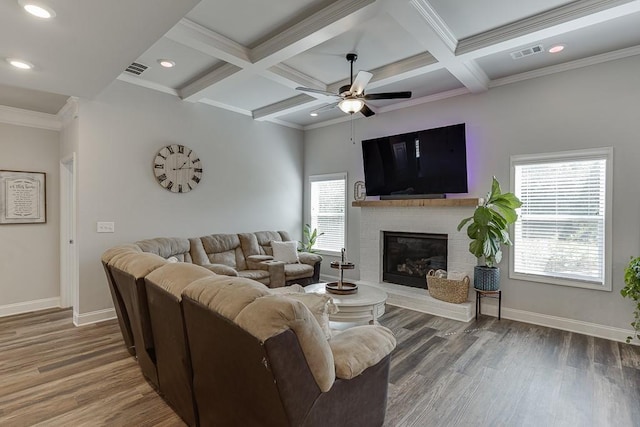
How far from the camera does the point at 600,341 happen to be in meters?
3.61

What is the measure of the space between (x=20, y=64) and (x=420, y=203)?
4.75m

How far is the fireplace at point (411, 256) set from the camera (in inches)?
195

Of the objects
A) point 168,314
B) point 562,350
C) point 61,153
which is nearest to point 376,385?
point 168,314

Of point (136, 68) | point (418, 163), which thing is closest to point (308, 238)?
point (418, 163)

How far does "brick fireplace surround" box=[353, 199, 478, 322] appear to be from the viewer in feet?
14.8

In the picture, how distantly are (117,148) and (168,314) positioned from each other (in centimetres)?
328

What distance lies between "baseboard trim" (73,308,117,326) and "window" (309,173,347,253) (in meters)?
3.70

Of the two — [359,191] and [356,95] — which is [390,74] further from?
[359,191]

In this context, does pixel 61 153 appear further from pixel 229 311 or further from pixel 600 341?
pixel 600 341

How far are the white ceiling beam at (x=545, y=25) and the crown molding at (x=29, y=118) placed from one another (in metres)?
5.41

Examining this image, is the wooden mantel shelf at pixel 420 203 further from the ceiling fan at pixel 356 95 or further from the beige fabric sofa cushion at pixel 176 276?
the beige fabric sofa cushion at pixel 176 276

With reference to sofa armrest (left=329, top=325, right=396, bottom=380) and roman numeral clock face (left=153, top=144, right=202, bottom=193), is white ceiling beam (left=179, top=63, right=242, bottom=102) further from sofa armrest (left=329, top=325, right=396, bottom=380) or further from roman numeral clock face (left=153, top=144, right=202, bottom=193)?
sofa armrest (left=329, top=325, right=396, bottom=380)

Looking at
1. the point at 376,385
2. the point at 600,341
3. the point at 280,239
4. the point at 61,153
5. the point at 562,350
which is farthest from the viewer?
the point at 280,239

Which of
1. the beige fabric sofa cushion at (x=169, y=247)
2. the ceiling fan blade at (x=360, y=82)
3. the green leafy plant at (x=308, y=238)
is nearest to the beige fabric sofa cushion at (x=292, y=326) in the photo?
the ceiling fan blade at (x=360, y=82)
